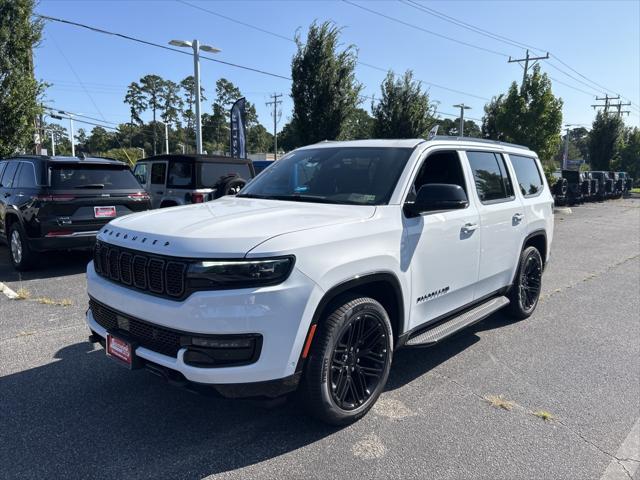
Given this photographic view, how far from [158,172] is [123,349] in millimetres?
8152

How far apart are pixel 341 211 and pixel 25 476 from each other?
2.39 meters

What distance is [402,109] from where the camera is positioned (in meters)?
19.5

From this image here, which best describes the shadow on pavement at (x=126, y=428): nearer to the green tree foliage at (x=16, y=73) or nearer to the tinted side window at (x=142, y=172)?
the tinted side window at (x=142, y=172)

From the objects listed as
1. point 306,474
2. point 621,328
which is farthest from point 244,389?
point 621,328

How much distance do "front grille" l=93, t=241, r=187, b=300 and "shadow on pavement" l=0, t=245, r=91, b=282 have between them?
473 cm

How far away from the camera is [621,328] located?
5.41m

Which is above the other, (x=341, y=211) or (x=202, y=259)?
(x=341, y=211)

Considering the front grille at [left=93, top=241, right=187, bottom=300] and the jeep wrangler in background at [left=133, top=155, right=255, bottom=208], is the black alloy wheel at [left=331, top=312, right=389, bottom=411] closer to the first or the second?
the front grille at [left=93, top=241, right=187, bottom=300]

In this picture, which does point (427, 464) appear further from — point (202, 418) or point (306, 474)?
point (202, 418)

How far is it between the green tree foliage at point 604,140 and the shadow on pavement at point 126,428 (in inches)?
1709

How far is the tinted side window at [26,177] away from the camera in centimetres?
723

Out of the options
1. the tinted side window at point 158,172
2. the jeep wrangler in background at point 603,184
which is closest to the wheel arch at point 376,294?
the tinted side window at point 158,172

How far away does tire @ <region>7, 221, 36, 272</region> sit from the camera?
714cm

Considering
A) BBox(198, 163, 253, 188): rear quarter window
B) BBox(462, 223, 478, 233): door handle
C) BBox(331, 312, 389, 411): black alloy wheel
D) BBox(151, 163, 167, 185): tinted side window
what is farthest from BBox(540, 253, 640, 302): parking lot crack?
BBox(151, 163, 167, 185): tinted side window
